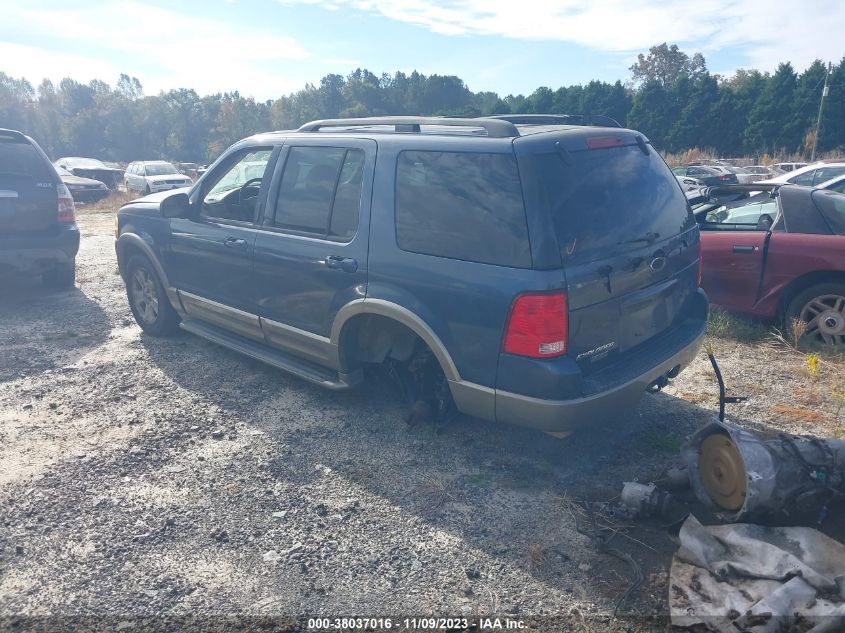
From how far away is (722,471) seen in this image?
3191 mm

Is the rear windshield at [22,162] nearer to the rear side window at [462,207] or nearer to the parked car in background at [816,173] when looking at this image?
the rear side window at [462,207]

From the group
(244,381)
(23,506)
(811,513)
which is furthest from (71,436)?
(811,513)

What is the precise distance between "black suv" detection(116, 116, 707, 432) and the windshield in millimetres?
21728

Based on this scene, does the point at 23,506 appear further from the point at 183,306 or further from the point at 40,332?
the point at 40,332

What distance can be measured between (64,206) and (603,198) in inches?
270

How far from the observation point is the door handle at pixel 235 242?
4895mm

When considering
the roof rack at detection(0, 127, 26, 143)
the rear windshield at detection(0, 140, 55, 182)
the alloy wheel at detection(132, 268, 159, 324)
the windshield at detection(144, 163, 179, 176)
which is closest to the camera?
the alloy wheel at detection(132, 268, 159, 324)

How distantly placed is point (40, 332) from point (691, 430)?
6375 millimetres

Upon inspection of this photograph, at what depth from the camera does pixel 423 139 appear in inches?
153

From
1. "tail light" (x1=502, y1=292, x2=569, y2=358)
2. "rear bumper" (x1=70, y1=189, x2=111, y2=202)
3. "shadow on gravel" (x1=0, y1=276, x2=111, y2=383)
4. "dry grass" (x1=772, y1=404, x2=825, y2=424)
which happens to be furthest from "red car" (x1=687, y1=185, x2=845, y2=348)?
"rear bumper" (x1=70, y1=189, x2=111, y2=202)

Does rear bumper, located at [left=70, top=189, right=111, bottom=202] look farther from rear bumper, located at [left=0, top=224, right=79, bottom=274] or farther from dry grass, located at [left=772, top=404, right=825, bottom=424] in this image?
dry grass, located at [left=772, top=404, right=825, bottom=424]

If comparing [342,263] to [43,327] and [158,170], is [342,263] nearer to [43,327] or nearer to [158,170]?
[43,327]

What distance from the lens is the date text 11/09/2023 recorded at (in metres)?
2.70

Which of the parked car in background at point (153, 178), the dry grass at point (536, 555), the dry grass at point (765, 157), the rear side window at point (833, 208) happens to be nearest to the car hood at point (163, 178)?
the parked car in background at point (153, 178)
